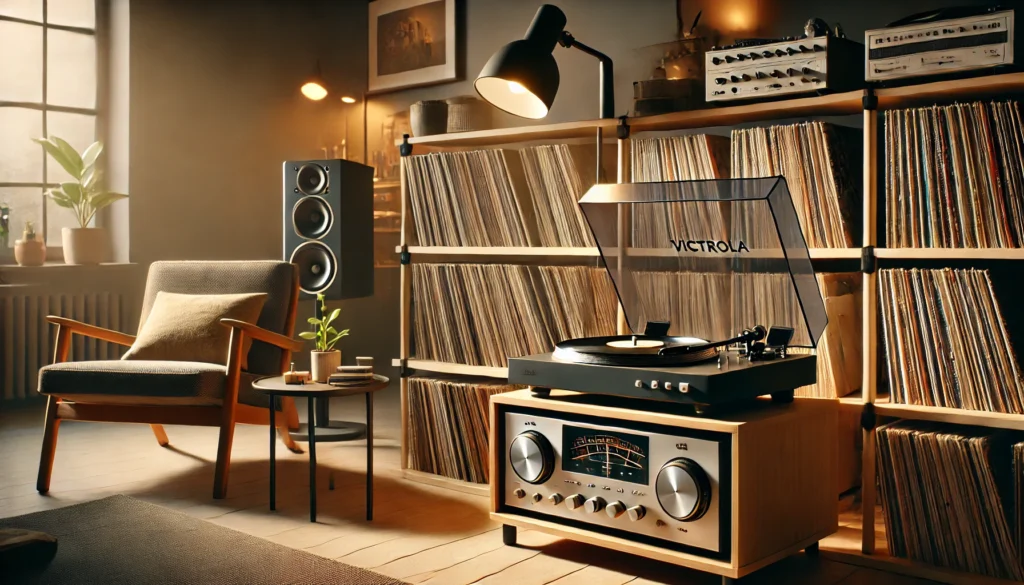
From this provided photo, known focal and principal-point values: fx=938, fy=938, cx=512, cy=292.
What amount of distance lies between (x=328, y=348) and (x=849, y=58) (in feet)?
5.75

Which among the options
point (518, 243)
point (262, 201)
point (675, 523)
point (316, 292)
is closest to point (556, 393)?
point (675, 523)

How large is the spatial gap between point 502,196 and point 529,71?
75 centimetres

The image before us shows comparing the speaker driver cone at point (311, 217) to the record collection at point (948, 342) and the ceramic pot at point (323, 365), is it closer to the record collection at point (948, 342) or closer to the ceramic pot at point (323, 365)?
the ceramic pot at point (323, 365)

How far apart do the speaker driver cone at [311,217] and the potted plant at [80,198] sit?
1242 mm

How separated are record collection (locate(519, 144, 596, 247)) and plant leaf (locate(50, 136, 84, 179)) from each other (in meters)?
2.47

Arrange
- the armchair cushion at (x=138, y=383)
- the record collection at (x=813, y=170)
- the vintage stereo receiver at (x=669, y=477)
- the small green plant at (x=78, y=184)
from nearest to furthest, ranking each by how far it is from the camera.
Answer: the vintage stereo receiver at (x=669, y=477) < the record collection at (x=813, y=170) < the armchair cushion at (x=138, y=383) < the small green plant at (x=78, y=184)

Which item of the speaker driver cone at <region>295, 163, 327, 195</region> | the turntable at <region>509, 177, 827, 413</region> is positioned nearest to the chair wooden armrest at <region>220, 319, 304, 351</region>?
the speaker driver cone at <region>295, 163, 327, 195</region>

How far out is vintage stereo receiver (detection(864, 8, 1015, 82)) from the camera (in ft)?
6.72

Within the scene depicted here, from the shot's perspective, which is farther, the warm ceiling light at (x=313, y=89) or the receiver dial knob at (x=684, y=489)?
the warm ceiling light at (x=313, y=89)

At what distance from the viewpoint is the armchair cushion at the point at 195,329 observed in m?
3.10

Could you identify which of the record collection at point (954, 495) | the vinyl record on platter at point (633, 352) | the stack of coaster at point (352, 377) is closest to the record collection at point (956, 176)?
the record collection at point (954, 495)

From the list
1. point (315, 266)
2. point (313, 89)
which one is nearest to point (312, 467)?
point (315, 266)

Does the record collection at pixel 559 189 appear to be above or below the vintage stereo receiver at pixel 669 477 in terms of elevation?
above

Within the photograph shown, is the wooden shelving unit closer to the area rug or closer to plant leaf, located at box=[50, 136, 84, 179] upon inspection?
the area rug
